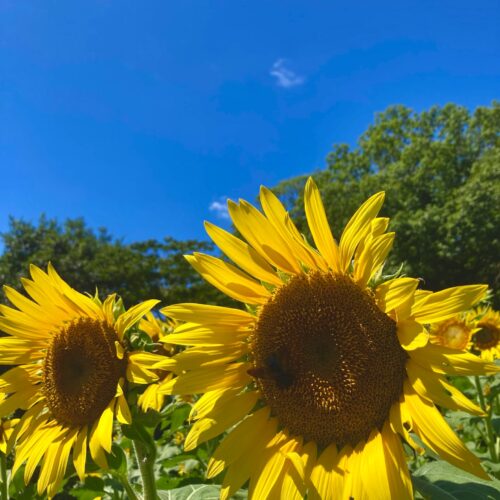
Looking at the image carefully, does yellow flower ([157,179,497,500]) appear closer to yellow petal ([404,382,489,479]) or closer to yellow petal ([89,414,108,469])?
yellow petal ([404,382,489,479])

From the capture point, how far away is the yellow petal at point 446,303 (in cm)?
141

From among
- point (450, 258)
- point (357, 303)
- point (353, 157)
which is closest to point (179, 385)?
point (357, 303)

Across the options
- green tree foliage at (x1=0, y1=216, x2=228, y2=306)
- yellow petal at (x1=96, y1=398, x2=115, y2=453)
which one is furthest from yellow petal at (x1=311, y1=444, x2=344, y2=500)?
green tree foliage at (x1=0, y1=216, x2=228, y2=306)

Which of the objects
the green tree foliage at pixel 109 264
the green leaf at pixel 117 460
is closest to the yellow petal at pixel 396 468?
the green leaf at pixel 117 460

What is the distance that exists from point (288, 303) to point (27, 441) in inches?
51.5

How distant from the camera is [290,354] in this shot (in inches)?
75.7

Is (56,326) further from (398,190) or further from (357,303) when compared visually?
(398,190)

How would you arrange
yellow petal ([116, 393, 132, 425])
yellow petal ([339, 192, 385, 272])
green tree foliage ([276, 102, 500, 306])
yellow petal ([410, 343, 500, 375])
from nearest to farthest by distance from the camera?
yellow petal ([410, 343, 500, 375]), yellow petal ([339, 192, 385, 272]), yellow petal ([116, 393, 132, 425]), green tree foliage ([276, 102, 500, 306])

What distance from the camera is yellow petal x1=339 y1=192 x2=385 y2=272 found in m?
1.65

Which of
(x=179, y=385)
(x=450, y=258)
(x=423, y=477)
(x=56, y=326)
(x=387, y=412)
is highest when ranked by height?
(x=450, y=258)

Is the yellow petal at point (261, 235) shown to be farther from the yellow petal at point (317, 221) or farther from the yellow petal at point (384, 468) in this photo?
the yellow petal at point (384, 468)

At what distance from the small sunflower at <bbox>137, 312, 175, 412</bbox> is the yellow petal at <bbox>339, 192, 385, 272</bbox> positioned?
0.72 meters

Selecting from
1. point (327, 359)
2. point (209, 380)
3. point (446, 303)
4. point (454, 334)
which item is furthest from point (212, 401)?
point (454, 334)

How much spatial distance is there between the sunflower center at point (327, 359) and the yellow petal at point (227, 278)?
0.08m
